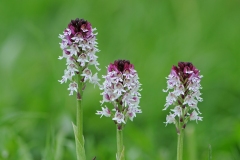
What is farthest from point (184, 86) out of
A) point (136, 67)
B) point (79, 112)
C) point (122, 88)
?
point (136, 67)

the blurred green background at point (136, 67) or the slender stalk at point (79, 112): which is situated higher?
the blurred green background at point (136, 67)

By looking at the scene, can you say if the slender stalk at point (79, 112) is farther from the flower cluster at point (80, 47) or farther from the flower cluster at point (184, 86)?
the flower cluster at point (184, 86)

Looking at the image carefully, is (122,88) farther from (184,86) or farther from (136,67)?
(136,67)

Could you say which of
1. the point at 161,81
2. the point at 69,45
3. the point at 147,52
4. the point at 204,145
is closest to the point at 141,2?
the point at 147,52

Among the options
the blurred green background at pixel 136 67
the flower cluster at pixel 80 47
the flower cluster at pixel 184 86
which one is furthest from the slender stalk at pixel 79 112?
the blurred green background at pixel 136 67

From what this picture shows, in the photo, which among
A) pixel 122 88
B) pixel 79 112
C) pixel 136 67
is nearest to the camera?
pixel 122 88

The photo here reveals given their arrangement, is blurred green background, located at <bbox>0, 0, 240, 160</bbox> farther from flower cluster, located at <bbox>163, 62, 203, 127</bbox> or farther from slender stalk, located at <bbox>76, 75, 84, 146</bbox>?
flower cluster, located at <bbox>163, 62, 203, 127</bbox>
